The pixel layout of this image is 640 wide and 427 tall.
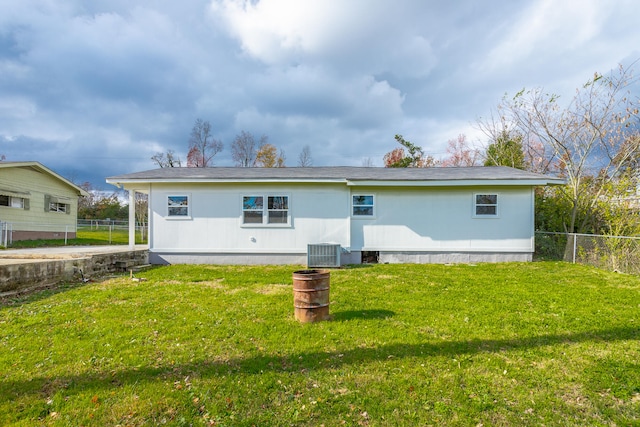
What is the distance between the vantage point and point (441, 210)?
10.2 metres

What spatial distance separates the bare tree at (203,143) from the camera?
108 ft

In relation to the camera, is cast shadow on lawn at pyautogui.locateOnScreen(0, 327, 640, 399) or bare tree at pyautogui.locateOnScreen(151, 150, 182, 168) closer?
cast shadow on lawn at pyautogui.locateOnScreen(0, 327, 640, 399)

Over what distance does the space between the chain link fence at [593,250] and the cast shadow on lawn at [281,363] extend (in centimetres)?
552

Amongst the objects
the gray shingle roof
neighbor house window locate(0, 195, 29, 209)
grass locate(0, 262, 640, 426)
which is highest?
the gray shingle roof

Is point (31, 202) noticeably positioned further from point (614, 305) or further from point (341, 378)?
point (614, 305)

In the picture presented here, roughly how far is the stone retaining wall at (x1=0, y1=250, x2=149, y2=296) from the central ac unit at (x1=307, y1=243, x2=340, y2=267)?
5.58m

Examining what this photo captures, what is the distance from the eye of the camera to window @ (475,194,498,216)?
10.1m

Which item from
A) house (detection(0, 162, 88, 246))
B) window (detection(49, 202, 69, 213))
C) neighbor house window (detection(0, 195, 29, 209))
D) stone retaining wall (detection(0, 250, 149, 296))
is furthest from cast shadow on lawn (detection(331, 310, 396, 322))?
window (detection(49, 202, 69, 213))

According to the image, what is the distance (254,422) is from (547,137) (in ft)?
51.2

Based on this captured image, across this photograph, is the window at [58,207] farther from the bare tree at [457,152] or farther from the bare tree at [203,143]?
the bare tree at [457,152]

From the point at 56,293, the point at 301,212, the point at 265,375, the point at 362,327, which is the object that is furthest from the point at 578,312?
the point at 56,293

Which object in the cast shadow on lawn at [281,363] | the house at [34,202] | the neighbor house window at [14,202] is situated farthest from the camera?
the neighbor house window at [14,202]

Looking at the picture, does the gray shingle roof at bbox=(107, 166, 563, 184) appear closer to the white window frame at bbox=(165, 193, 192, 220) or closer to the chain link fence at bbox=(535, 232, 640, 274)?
the white window frame at bbox=(165, 193, 192, 220)

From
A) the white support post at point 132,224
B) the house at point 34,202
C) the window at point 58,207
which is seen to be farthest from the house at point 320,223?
the window at point 58,207
